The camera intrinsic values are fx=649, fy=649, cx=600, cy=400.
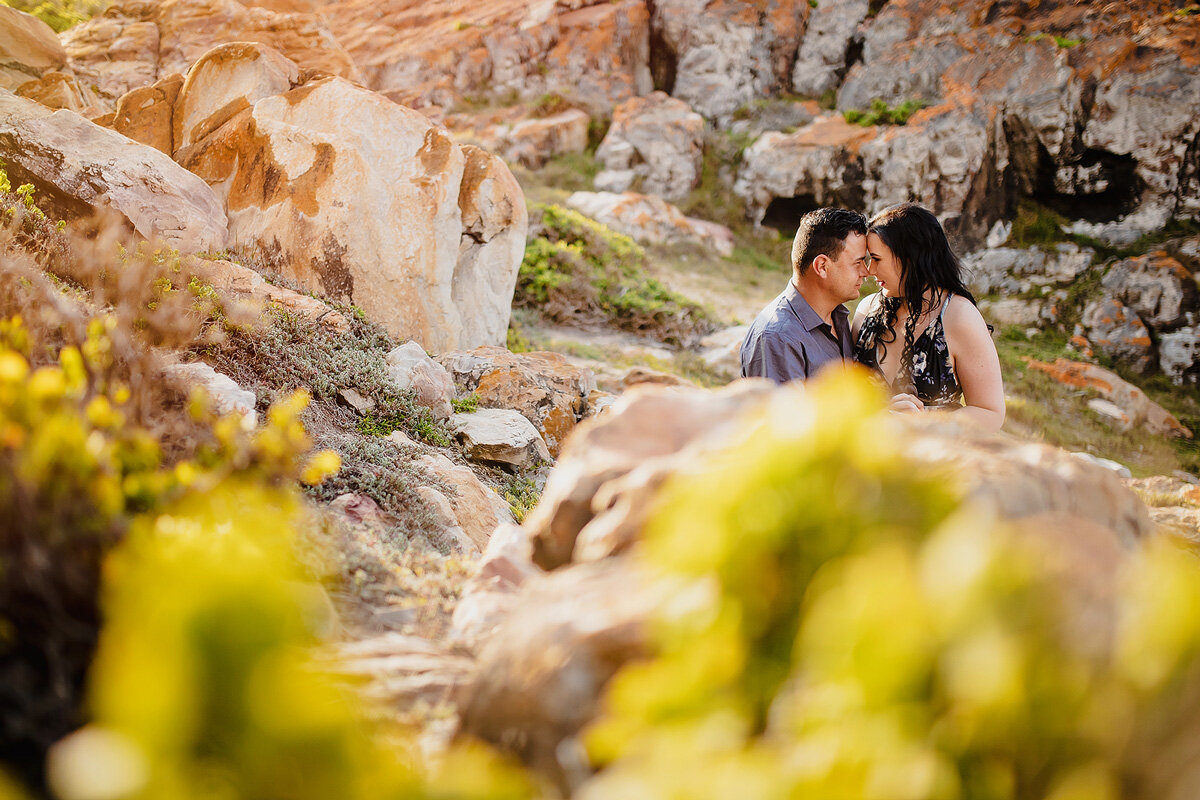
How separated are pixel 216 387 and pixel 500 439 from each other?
7.72ft

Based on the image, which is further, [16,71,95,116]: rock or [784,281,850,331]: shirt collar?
[16,71,95,116]: rock

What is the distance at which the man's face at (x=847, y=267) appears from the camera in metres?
4.32

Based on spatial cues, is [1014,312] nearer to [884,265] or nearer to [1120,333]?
[1120,333]

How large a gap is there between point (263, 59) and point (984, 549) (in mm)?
9321

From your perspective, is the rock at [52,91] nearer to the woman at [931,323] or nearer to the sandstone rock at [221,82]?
the sandstone rock at [221,82]

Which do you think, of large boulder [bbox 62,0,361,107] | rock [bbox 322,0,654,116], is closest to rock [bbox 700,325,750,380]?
large boulder [bbox 62,0,361,107]

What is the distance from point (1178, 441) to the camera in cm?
1241

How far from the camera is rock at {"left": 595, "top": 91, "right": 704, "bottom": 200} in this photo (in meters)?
21.0

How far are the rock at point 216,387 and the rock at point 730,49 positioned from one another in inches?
935

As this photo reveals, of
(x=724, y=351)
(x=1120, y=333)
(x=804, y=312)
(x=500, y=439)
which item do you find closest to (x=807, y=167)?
(x=1120, y=333)

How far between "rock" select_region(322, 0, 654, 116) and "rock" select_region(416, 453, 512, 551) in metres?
22.6

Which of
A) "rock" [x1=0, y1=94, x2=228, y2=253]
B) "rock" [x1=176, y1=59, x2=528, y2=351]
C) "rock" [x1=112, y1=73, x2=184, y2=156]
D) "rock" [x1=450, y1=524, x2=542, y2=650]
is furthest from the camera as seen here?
"rock" [x1=112, y1=73, x2=184, y2=156]

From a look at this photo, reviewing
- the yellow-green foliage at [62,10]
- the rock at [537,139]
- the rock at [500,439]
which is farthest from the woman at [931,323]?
the yellow-green foliage at [62,10]

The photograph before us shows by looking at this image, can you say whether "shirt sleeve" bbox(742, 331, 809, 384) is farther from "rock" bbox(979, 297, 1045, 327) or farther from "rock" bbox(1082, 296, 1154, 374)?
"rock" bbox(1082, 296, 1154, 374)
